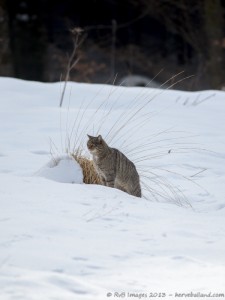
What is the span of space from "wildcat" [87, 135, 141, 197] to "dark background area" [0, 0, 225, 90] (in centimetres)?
1064

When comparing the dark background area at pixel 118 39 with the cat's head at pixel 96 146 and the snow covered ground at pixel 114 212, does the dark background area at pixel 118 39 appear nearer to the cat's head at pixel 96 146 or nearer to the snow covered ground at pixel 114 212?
the snow covered ground at pixel 114 212

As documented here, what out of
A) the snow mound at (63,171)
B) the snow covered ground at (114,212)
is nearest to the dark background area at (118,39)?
the snow covered ground at (114,212)

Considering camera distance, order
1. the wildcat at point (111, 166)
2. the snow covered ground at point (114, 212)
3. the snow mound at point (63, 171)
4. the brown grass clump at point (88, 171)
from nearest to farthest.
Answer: the snow covered ground at point (114, 212), the snow mound at point (63, 171), the wildcat at point (111, 166), the brown grass clump at point (88, 171)

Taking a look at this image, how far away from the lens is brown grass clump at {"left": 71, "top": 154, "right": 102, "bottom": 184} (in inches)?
250

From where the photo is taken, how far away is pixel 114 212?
4.88 m

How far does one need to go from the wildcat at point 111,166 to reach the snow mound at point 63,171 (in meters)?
0.38

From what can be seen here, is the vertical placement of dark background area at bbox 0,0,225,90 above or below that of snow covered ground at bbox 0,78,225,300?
above

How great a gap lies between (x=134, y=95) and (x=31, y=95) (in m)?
1.32

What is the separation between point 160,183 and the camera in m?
6.61

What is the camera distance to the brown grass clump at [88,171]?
635 cm

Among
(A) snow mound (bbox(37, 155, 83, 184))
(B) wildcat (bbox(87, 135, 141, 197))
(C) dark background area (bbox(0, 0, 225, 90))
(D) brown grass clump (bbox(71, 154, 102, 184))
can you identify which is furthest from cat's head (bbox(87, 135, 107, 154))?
(C) dark background area (bbox(0, 0, 225, 90))

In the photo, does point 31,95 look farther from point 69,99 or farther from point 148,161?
point 148,161

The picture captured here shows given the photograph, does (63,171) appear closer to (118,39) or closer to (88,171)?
(88,171)

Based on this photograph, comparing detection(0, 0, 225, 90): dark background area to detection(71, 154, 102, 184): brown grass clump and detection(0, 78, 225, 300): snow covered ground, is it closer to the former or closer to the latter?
detection(0, 78, 225, 300): snow covered ground
